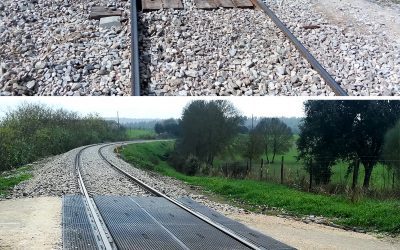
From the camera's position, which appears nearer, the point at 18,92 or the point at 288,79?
the point at 18,92

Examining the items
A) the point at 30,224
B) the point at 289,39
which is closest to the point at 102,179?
the point at 30,224

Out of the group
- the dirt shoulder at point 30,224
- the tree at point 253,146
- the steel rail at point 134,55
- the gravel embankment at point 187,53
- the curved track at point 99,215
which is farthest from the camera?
the gravel embankment at point 187,53

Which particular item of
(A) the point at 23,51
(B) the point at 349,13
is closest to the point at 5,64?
(A) the point at 23,51

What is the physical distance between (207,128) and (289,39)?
2558 millimetres

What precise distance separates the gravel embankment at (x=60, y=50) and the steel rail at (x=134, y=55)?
0.11 m

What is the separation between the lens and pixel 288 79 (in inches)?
263

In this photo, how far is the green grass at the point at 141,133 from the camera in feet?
17.4

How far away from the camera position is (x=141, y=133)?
5312mm

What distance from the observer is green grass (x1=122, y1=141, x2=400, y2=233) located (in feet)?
18.5

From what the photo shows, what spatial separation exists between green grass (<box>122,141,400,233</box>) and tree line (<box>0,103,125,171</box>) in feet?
1.30

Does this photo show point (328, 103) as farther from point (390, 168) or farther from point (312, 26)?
point (312, 26)

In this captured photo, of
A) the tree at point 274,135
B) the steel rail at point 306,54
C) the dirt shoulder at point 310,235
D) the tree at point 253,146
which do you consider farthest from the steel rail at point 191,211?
the steel rail at point 306,54

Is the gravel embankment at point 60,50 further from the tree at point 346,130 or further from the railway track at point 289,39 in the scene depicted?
the tree at point 346,130

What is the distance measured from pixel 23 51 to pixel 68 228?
284 cm
